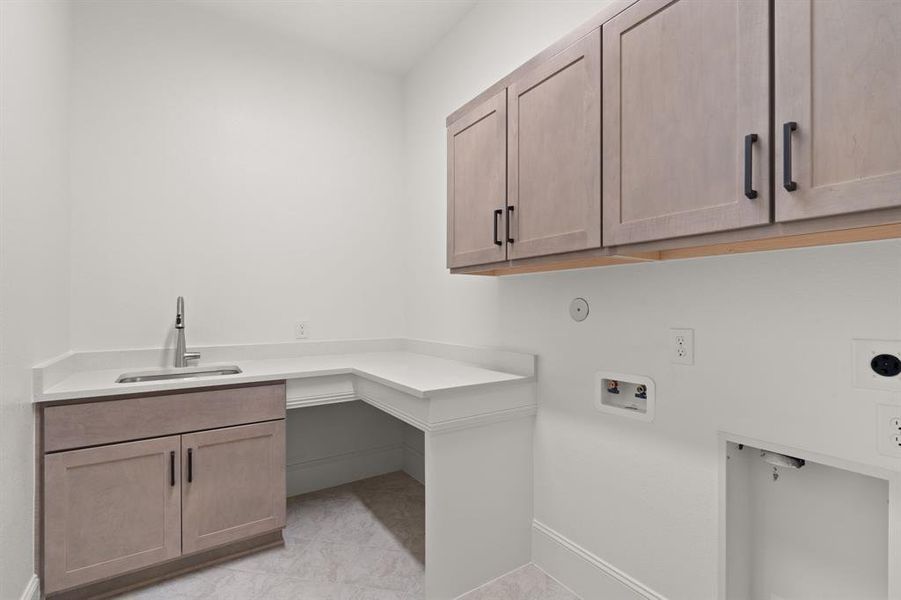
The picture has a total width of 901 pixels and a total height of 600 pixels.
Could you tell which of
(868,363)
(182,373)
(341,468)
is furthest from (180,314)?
(868,363)

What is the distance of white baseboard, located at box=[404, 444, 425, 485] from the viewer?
290 centimetres

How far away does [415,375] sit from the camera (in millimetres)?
2014

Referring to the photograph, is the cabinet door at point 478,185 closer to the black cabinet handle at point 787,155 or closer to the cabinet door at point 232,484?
the black cabinet handle at point 787,155

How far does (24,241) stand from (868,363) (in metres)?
2.62

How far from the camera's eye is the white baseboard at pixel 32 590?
153cm

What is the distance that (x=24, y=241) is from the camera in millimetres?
1559

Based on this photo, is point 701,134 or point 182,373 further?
point 182,373

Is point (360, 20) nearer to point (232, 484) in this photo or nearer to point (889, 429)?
point (232, 484)

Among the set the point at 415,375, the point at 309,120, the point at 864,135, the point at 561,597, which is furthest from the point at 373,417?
the point at 864,135

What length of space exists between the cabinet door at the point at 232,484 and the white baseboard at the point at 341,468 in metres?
0.65

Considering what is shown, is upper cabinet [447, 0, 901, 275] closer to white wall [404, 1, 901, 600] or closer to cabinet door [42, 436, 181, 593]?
white wall [404, 1, 901, 600]

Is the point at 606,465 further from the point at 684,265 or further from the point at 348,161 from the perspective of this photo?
the point at 348,161

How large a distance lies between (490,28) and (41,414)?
2.68 metres

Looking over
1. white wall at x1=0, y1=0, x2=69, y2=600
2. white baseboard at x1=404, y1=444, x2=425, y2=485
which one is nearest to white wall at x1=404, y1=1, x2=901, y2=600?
white baseboard at x1=404, y1=444, x2=425, y2=485
